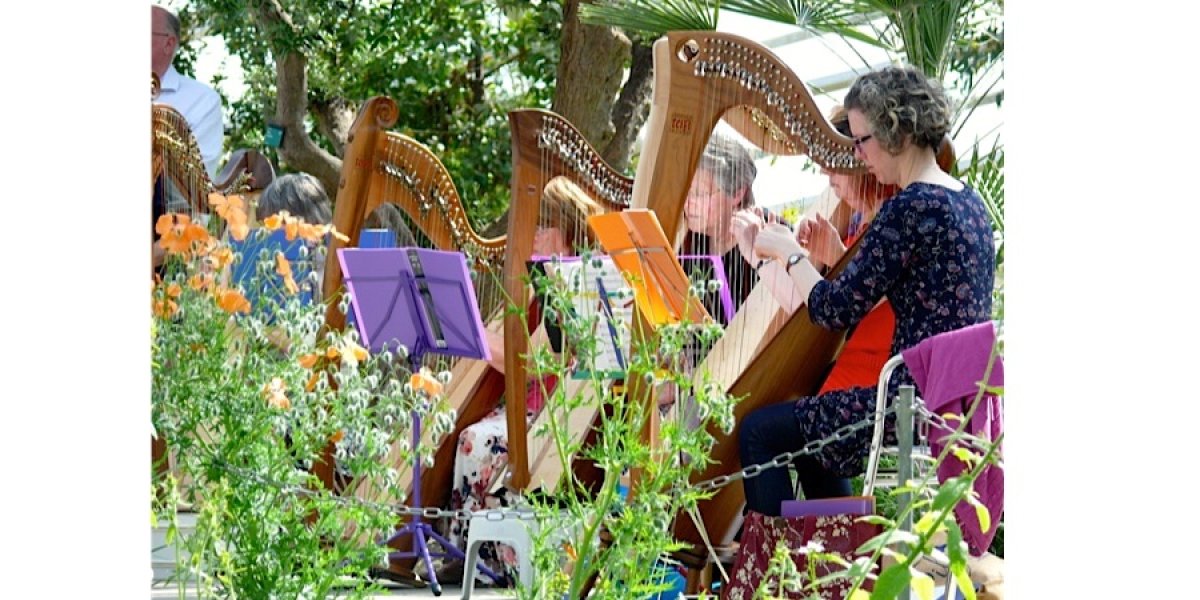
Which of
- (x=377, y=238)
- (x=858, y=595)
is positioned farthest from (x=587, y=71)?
Result: (x=858, y=595)

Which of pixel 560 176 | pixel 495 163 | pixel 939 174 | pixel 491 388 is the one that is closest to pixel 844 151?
pixel 939 174

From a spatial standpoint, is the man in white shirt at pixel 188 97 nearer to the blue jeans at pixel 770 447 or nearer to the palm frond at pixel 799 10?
the palm frond at pixel 799 10

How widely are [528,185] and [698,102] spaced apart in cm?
75

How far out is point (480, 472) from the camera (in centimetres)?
505

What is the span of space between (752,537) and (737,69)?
1040 mm

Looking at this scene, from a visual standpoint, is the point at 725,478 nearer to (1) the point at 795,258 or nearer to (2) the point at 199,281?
(1) the point at 795,258

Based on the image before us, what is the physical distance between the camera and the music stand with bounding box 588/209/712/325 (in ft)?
10.9

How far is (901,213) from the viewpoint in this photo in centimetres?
354

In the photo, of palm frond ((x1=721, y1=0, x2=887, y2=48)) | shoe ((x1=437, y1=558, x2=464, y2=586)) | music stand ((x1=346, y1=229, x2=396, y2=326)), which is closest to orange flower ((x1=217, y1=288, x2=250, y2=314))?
shoe ((x1=437, y1=558, x2=464, y2=586))

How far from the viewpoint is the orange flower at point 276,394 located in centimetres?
279

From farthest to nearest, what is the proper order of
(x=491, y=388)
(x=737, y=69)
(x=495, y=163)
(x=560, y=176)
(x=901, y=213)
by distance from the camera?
1. (x=495, y=163)
2. (x=491, y=388)
3. (x=560, y=176)
4. (x=737, y=69)
5. (x=901, y=213)

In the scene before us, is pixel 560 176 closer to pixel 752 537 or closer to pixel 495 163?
pixel 752 537

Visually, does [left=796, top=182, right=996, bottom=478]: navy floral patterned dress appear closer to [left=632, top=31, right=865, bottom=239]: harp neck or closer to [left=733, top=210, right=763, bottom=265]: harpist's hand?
[left=733, top=210, right=763, bottom=265]: harpist's hand
